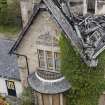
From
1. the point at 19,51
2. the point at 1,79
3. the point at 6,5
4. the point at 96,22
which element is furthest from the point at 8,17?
the point at 96,22

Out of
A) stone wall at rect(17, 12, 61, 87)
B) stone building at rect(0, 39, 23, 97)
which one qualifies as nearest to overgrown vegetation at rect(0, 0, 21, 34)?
stone building at rect(0, 39, 23, 97)

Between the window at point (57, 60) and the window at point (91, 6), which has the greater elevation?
the window at point (91, 6)

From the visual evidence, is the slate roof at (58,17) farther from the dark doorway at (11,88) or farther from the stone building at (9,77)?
the dark doorway at (11,88)

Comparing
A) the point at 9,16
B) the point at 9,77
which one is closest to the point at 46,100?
the point at 9,77

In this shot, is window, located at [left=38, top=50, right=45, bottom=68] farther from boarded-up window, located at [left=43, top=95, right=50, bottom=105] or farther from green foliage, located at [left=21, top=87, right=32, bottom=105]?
green foliage, located at [left=21, top=87, right=32, bottom=105]

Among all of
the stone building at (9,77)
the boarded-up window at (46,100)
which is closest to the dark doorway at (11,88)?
the stone building at (9,77)

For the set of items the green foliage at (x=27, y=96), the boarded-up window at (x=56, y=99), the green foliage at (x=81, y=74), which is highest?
the green foliage at (x=81, y=74)

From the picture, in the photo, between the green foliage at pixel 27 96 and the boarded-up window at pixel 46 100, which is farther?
the green foliage at pixel 27 96
